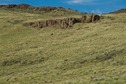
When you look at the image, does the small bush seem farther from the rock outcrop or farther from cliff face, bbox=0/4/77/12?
cliff face, bbox=0/4/77/12

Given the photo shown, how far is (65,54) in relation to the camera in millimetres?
38094

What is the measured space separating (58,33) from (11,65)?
16.6 metres

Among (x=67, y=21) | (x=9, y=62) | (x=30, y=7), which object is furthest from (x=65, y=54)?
(x=30, y=7)

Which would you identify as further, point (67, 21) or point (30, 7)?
point (30, 7)

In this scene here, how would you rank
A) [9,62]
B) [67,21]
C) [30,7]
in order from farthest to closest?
[30,7]
[67,21]
[9,62]

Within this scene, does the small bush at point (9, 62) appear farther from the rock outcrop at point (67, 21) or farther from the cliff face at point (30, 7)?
the cliff face at point (30, 7)

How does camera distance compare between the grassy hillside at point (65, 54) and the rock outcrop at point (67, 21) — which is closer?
the grassy hillside at point (65, 54)

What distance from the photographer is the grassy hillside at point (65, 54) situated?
2795 cm

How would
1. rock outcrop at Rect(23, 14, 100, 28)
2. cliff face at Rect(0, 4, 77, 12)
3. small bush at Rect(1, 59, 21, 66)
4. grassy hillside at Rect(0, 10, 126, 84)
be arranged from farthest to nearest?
cliff face at Rect(0, 4, 77, 12)
rock outcrop at Rect(23, 14, 100, 28)
small bush at Rect(1, 59, 21, 66)
grassy hillside at Rect(0, 10, 126, 84)

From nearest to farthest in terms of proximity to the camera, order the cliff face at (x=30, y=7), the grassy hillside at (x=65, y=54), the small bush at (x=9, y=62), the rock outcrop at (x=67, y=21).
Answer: the grassy hillside at (x=65, y=54) < the small bush at (x=9, y=62) < the rock outcrop at (x=67, y=21) < the cliff face at (x=30, y=7)

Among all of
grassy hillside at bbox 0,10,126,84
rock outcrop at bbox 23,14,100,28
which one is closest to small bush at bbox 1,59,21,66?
grassy hillside at bbox 0,10,126,84

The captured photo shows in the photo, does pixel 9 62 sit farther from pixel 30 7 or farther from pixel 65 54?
pixel 30 7

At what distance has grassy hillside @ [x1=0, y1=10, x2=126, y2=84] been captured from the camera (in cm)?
2795

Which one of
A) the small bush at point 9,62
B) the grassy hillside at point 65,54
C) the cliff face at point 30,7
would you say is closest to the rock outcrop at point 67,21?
the grassy hillside at point 65,54
